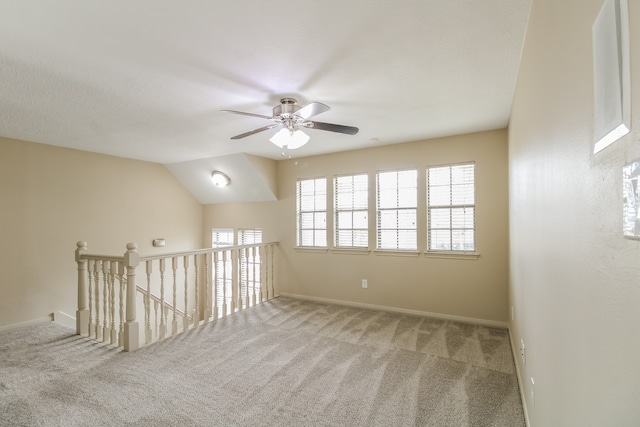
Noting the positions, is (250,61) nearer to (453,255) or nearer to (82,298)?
(453,255)

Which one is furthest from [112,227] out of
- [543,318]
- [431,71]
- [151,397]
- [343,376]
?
[543,318]

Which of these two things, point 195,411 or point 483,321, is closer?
point 195,411

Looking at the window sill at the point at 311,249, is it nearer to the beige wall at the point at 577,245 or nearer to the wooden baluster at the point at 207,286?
the wooden baluster at the point at 207,286

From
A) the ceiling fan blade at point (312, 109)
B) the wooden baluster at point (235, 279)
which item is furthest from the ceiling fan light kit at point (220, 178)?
the ceiling fan blade at point (312, 109)

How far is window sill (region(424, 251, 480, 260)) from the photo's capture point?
151 inches

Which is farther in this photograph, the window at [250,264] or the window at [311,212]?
the window at [250,264]

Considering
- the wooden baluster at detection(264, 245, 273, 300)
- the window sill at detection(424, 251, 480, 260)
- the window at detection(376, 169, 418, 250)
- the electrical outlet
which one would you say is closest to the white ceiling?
the window at detection(376, 169, 418, 250)

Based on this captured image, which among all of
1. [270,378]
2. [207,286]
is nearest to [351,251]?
[207,286]

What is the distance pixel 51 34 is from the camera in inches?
69.3

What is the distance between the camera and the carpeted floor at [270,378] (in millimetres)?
2082

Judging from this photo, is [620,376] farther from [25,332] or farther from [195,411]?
[25,332]

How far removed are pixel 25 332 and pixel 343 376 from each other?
395cm

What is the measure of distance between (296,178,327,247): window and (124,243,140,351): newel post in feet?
8.76

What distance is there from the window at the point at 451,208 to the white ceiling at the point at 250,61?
0.73 meters
